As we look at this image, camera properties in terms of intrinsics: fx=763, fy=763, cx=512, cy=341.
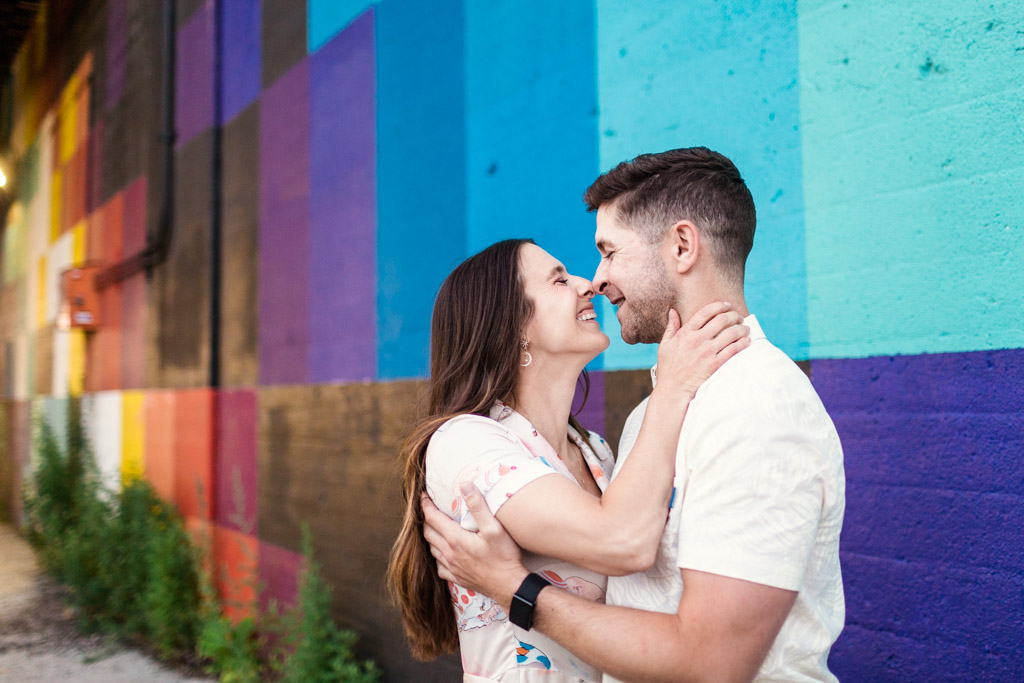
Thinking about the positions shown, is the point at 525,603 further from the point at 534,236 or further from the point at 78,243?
the point at 78,243

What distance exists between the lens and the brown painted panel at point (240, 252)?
5.39m

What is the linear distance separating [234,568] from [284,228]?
2467 mm

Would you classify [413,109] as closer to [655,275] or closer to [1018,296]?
[655,275]

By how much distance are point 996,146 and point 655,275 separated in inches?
35.8

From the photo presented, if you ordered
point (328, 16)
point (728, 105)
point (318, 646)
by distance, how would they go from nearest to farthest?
point (728, 105) → point (318, 646) → point (328, 16)

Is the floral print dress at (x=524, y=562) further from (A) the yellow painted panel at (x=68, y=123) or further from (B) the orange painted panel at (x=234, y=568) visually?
(A) the yellow painted panel at (x=68, y=123)

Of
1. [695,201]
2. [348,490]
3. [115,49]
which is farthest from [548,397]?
[115,49]

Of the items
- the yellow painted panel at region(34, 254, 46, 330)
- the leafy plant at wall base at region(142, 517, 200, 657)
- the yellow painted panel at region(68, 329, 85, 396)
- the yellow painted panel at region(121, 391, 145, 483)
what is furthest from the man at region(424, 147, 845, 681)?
the yellow painted panel at region(34, 254, 46, 330)

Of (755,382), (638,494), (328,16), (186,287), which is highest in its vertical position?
(328,16)

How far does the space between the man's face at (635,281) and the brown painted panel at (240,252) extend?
393cm

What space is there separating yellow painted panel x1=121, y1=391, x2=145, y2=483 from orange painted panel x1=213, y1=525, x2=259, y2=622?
1.62m

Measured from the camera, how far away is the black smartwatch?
1641 mm

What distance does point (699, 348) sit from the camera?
1.64 meters

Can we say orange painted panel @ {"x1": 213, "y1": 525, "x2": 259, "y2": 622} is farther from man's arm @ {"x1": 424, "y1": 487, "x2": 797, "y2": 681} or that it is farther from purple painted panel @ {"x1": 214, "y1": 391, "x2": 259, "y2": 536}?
man's arm @ {"x1": 424, "y1": 487, "x2": 797, "y2": 681}
